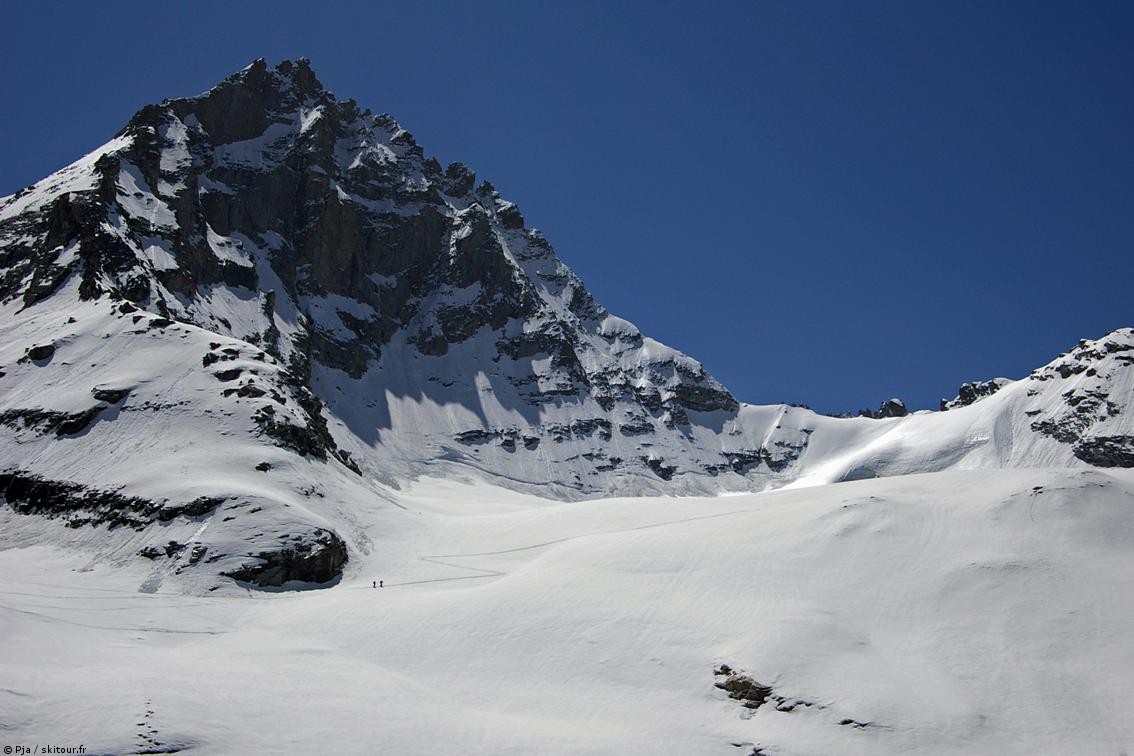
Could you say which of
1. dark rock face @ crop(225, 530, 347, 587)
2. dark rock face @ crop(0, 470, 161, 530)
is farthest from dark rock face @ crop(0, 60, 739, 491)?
dark rock face @ crop(225, 530, 347, 587)

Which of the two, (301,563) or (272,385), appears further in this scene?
(272,385)

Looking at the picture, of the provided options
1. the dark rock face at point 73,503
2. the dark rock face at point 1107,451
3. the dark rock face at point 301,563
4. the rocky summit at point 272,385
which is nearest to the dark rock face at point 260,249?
the rocky summit at point 272,385

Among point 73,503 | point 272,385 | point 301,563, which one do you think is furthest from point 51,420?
point 301,563

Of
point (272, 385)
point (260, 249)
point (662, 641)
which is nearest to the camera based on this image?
point (662, 641)

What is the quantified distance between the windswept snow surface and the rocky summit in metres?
7.05

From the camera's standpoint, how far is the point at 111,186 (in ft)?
412

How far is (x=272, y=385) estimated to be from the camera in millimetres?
80938

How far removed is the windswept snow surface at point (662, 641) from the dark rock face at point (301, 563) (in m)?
1.75

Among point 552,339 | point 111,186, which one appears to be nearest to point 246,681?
point 111,186

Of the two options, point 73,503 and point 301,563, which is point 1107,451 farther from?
point 73,503

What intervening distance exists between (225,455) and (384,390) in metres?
102

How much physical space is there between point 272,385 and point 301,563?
26138mm

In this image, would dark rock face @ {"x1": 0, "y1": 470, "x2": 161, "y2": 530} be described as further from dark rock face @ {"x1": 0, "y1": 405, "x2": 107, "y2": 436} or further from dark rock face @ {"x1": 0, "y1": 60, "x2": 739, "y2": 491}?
dark rock face @ {"x1": 0, "y1": 60, "x2": 739, "y2": 491}

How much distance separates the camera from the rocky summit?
211 ft
